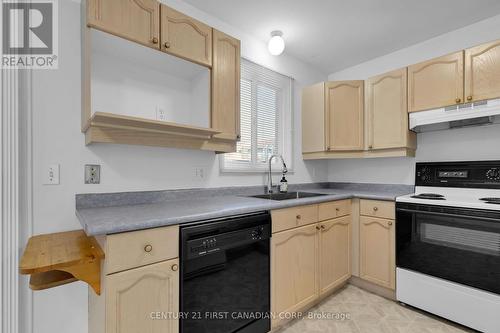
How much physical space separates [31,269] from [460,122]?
302 centimetres

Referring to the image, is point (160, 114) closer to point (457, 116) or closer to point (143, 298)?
point (143, 298)

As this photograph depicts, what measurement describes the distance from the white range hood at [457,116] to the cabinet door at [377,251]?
3.17ft

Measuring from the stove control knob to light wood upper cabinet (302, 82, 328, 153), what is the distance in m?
1.41

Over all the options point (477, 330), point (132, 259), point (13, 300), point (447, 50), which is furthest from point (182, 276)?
point (447, 50)

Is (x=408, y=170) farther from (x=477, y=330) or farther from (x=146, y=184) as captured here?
(x=146, y=184)

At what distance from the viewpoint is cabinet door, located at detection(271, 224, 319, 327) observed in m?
1.70

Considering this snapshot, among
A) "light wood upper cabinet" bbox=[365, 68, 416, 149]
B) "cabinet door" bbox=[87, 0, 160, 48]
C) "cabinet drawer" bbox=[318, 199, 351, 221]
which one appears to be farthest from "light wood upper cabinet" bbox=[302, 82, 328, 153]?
"cabinet door" bbox=[87, 0, 160, 48]

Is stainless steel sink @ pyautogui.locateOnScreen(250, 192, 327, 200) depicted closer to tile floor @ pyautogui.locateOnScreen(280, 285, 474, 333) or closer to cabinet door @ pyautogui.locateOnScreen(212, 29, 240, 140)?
cabinet door @ pyautogui.locateOnScreen(212, 29, 240, 140)

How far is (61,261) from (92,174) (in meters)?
0.66

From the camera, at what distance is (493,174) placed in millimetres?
2045

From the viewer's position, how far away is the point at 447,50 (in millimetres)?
2375

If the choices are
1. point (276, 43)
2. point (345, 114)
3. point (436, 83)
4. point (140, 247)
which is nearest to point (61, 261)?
point (140, 247)

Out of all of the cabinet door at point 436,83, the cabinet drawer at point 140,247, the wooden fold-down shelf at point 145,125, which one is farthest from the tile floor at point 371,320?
the cabinet door at point 436,83
